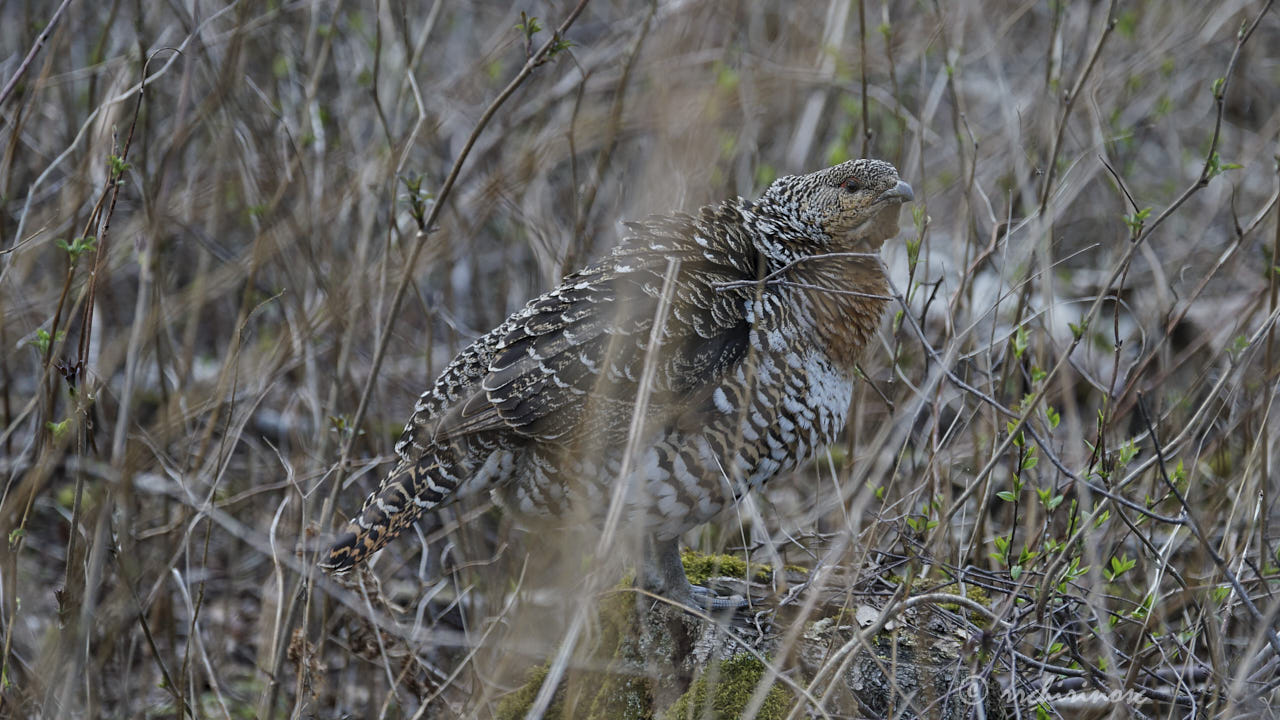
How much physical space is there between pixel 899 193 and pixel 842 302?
47cm

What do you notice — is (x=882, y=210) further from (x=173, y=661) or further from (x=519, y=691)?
(x=173, y=661)

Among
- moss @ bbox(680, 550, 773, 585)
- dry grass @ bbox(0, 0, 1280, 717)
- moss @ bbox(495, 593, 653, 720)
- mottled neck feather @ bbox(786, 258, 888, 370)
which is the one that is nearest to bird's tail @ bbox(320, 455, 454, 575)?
dry grass @ bbox(0, 0, 1280, 717)

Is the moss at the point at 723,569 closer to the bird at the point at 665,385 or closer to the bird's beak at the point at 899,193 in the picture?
the bird at the point at 665,385

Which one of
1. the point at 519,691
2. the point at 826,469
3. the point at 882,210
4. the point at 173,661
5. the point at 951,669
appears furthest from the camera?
the point at 826,469

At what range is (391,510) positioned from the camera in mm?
3834

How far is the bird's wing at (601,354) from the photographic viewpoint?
3.76 metres

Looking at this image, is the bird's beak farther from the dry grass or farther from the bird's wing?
the bird's wing

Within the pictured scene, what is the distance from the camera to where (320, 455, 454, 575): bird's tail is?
3.71 m

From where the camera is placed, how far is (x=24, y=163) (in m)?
6.39

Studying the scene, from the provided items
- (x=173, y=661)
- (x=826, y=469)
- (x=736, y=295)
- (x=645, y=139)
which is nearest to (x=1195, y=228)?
(x=826, y=469)

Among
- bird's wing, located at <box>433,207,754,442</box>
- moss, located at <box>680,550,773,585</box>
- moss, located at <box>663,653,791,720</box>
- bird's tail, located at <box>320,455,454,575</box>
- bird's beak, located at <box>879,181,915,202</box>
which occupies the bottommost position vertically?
moss, located at <box>663,653,791,720</box>

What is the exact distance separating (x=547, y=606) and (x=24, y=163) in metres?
4.48

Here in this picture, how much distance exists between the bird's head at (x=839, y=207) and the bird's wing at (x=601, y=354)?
48 centimetres

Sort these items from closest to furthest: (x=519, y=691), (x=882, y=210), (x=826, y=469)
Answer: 1. (x=519, y=691)
2. (x=882, y=210)
3. (x=826, y=469)
